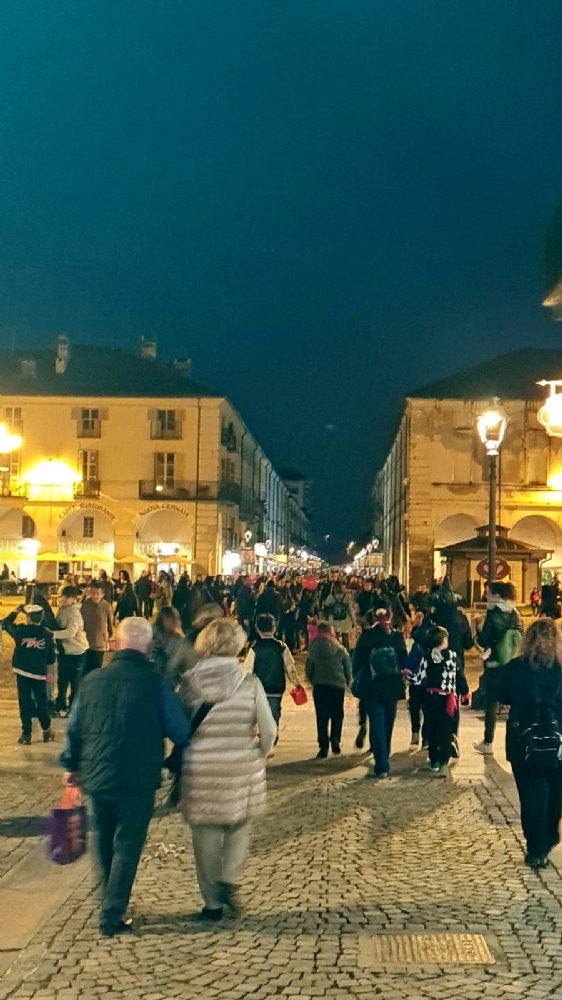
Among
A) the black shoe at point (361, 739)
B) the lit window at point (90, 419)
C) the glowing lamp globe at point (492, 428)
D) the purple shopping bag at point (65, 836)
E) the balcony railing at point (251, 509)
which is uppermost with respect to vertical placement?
the lit window at point (90, 419)

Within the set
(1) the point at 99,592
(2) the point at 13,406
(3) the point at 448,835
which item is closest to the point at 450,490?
(2) the point at 13,406

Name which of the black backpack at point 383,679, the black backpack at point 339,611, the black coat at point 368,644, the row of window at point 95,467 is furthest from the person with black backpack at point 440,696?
the row of window at point 95,467

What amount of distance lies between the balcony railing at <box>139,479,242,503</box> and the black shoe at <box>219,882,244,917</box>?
5023cm

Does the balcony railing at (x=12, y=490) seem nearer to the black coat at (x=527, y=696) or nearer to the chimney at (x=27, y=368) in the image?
the chimney at (x=27, y=368)

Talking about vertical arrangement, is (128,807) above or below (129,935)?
above

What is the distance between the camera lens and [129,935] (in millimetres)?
5953

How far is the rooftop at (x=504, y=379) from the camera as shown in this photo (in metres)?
53.4

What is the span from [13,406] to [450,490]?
22.8 m

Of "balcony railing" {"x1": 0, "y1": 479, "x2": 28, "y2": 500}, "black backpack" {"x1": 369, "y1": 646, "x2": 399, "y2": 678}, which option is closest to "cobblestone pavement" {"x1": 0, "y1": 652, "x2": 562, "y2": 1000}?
"black backpack" {"x1": 369, "y1": 646, "x2": 399, "y2": 678}

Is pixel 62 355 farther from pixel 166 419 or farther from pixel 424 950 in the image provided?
pixel 424 950

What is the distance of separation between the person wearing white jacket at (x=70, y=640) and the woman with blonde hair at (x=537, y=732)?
6967 mm

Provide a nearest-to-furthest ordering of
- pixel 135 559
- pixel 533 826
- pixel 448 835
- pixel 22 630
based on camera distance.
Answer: pixel 533 826 < pixel 448 835 < pixel 22 630 < pixel 135 559

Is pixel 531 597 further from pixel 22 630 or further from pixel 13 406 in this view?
pixel 13 406

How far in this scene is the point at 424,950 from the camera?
226 inches
